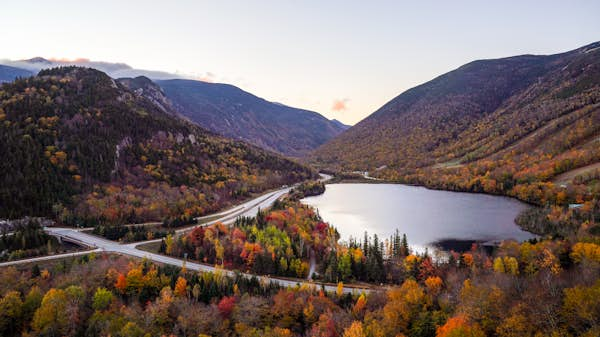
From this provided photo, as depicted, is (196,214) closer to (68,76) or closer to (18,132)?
(18,132)

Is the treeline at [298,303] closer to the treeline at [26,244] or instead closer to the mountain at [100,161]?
the treeline at [26,244]

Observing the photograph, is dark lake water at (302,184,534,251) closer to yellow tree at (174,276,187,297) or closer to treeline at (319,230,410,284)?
treeline at (319,230,410,284)

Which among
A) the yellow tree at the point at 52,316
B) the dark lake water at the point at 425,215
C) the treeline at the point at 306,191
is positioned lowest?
the yellow tree at the point at 52,316

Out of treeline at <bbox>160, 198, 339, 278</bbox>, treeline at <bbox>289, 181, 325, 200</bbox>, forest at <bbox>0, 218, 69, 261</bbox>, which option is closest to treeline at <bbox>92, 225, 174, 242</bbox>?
treeline at <bbox>160, 198, 339, 278</bbox>

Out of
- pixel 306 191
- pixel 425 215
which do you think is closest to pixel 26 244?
pixel 425 215

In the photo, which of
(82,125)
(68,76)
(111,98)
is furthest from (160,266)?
(68,76)

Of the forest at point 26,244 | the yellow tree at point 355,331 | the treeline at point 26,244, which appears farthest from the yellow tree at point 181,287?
the treeline at point 26,244
